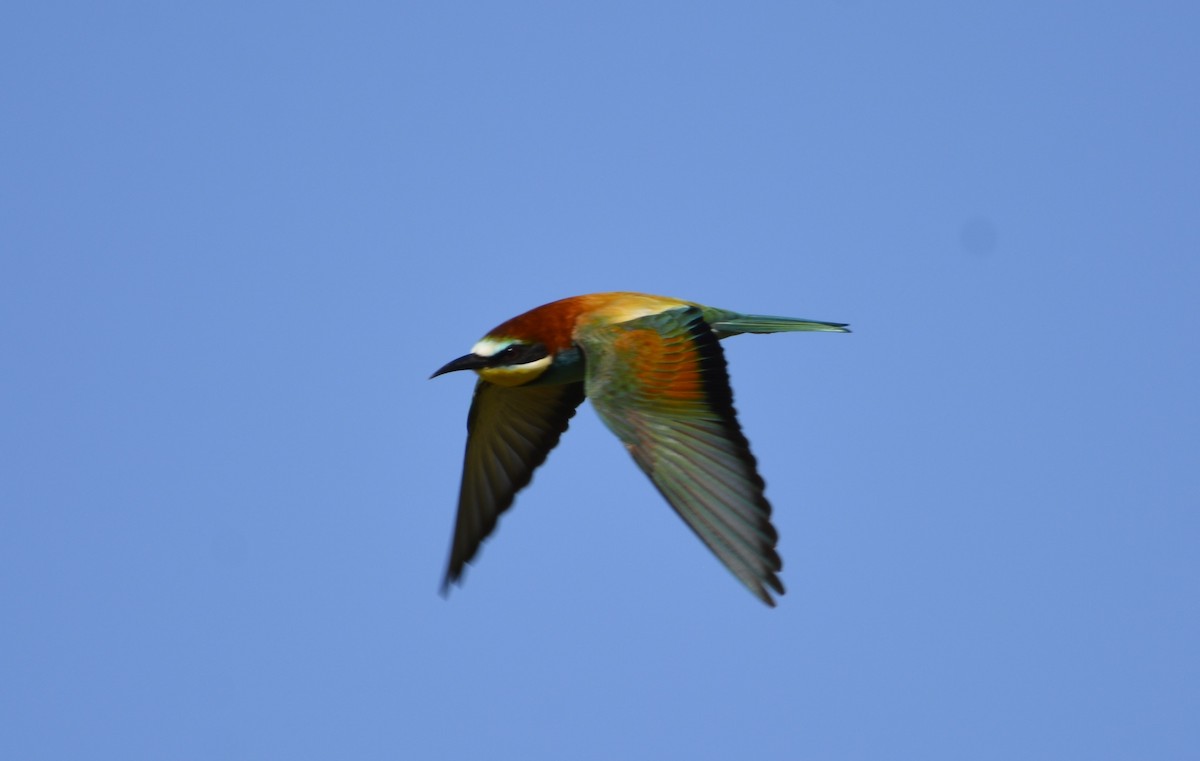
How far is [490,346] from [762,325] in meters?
0.99

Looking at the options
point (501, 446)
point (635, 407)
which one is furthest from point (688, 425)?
point (501, 446)

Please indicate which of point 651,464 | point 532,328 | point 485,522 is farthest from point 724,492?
point 485,522

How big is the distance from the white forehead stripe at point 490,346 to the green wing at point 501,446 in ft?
1.27

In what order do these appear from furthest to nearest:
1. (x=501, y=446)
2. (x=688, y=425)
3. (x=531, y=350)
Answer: (x=501, y=446) → (x=531, y=350) → (x=688, y=425)

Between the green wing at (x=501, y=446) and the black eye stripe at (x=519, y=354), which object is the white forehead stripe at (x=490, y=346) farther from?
the green wing at (x=501, y=446)

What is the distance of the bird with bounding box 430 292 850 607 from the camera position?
4.72 metres

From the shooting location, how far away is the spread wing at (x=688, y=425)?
4.65 meters

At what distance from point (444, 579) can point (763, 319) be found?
4.80ft

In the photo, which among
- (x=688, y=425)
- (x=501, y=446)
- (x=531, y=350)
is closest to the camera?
(x=688, y=425)

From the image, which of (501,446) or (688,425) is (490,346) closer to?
(501,446)

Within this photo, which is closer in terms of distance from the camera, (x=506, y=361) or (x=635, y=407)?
(x=635, y=407)

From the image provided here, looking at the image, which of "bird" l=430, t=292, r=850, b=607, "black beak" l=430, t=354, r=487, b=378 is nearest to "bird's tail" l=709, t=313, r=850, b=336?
"bird" l=430, t=292, r=850, b=607

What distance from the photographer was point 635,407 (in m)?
5.18

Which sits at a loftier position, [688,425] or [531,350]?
[531,350]
